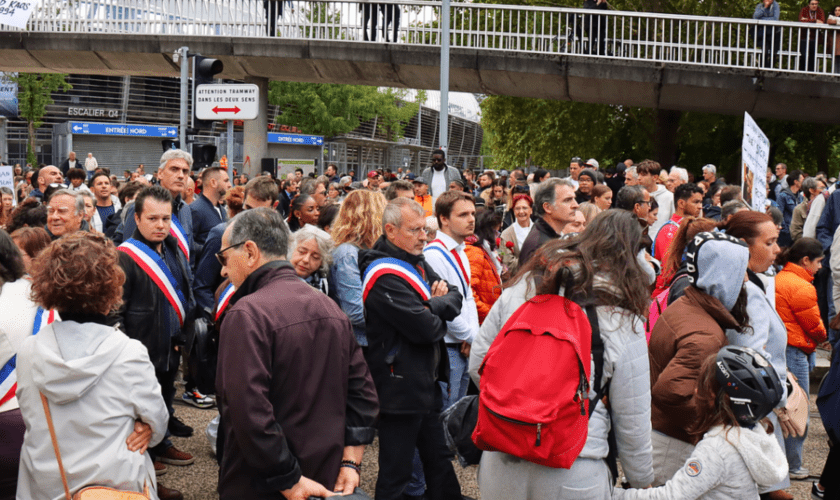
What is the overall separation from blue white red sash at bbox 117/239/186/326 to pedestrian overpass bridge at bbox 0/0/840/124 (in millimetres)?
14301

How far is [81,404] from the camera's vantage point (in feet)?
10.1

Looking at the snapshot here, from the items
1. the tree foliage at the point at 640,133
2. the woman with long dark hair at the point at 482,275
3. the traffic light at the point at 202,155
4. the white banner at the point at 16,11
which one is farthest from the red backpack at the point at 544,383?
the tree foliage at the point at 640,133

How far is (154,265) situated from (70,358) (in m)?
2.28

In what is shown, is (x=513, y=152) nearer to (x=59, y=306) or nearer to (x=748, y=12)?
(x=748, y=12)

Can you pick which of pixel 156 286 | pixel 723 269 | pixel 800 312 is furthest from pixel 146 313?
pixel 800 312

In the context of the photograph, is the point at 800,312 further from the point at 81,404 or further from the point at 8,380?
the point at 8,380

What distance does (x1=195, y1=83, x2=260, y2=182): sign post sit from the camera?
8.96m

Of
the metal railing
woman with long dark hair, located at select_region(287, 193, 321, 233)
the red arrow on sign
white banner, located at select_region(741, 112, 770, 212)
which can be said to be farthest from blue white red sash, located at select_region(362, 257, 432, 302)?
the metal railing

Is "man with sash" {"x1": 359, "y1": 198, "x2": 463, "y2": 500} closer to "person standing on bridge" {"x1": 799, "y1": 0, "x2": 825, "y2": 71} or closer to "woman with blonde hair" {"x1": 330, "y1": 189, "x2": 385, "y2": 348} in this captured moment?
"woman with blonde hair" {"x1": 330, "y1": 189, "x2": 385, "y2": 348}

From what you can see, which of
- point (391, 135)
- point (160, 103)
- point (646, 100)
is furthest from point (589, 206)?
point (391, 135)

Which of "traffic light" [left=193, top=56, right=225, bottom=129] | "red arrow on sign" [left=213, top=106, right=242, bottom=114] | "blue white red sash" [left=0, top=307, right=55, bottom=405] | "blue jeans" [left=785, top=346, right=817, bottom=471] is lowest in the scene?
"blue jeans" [left=785, top=346, right=817, bottom=471]

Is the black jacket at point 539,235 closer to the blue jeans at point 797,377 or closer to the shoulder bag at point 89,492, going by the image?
the blue jeans at point 797,377

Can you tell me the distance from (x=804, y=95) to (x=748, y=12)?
516 centimetres

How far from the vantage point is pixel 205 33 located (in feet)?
69.6
